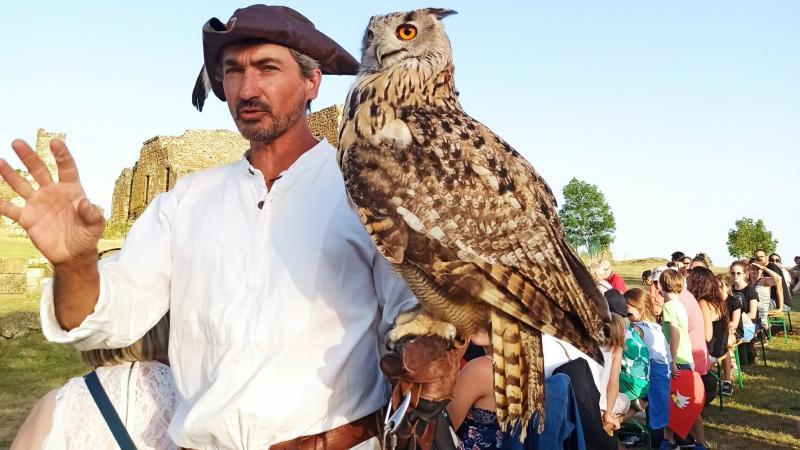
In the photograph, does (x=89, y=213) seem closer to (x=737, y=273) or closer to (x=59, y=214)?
(x=59, y=214)

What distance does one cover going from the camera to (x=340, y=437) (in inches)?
84.7

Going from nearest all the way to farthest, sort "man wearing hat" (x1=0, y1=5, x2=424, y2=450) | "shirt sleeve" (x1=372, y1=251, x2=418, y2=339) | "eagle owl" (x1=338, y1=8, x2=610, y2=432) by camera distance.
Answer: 1. "man wearing hat" (x1=0, y1=5, x2=424, y2=450)
2. "eagle owl" (x1=338, y1=8, x2=610, y2=432)
3. "shirt sleeve" (x1=372, y1=251, x2=418, y2=339)

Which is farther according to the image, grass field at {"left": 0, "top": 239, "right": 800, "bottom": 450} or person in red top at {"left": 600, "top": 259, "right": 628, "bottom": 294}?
person in red top at {"left": 600, "top": 259, "right": 628, "bottom": 294}

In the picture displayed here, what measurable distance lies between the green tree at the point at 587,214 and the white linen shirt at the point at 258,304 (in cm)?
6003

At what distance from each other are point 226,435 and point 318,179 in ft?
3.01

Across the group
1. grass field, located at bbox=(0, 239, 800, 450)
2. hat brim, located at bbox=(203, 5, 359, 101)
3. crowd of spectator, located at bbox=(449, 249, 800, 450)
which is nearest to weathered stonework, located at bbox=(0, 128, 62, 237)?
grass field, located at bbox=(0, 239, 800, 450)

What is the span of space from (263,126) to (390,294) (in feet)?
2.48

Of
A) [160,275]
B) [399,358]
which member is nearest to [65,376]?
[160,275]

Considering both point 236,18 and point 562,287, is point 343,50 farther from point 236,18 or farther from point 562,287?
point 562,287

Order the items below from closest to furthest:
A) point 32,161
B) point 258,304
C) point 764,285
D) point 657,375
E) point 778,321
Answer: point 32,161 → point 258,304 → point 657,375 → point 764,285 → point 778,321

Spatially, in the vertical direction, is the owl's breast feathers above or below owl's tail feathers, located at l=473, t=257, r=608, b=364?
above

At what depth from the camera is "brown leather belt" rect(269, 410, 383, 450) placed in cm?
209

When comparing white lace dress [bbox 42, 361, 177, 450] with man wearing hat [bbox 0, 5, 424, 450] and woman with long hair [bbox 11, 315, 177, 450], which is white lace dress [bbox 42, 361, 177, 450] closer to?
woman with long hair [bbox 11, 315, 177, 450]

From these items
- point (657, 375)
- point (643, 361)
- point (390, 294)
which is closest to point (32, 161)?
point (390, 294)
